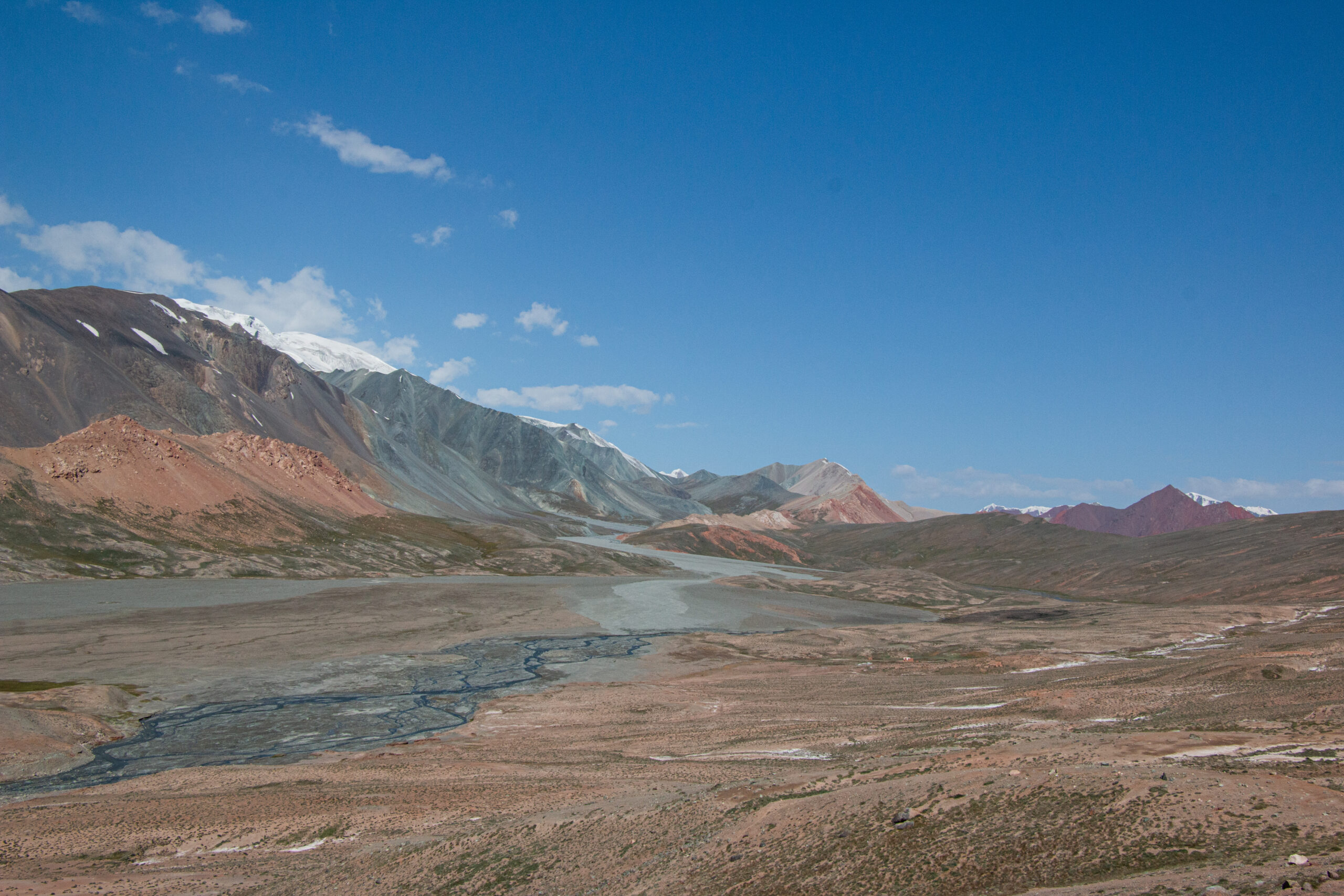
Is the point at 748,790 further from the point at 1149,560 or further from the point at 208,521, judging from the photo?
the point at 1149,560

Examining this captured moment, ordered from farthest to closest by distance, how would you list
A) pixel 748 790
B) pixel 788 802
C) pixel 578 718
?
pixel 578 718 → pixel 748 790 → pixel 788 802

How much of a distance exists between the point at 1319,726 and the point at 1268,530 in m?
143

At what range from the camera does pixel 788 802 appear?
16094 mm

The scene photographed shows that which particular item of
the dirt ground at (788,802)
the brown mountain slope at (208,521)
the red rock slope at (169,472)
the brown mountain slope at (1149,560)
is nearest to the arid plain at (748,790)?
the dirt ground at (788,802)

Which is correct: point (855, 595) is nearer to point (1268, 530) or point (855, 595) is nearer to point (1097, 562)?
point (1097, 562)

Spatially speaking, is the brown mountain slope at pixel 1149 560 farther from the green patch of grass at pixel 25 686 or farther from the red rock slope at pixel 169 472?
the green patch of grass at pixel 25 686

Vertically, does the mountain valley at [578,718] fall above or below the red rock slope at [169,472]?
below

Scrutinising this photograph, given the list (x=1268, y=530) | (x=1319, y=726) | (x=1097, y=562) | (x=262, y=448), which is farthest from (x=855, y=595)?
(x=1319, y=726)

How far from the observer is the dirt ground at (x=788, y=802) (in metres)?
12.5

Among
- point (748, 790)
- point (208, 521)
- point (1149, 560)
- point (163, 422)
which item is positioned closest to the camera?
point (748, 790)

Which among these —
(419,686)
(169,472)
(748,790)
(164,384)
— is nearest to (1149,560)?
(419,686)

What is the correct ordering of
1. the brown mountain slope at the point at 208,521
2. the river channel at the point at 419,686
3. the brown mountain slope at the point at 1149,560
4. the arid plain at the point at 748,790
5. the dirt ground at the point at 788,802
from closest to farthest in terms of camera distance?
1. the dirt ground at the point at 788,802
2. the arid plain at the point at 748,790
3. the river channel at the point at 419,686
4. the brown mountain slope at the point at 208,521
5. the brown mountain slope at the point at 1149,560

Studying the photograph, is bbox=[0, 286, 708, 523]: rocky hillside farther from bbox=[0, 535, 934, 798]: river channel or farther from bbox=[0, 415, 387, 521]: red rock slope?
bbox=[0, 535, 934, 798]: river channel

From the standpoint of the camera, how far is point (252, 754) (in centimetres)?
2903
